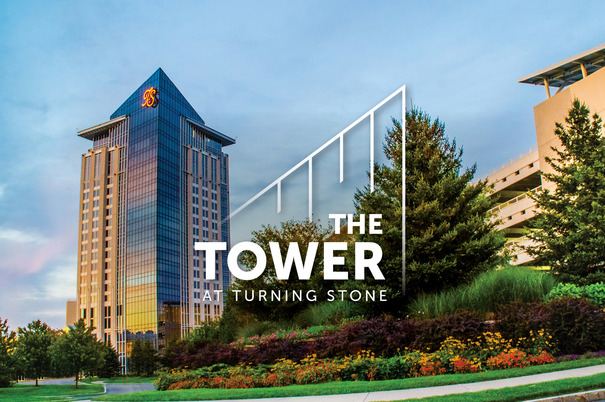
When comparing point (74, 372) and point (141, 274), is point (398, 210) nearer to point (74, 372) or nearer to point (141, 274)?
point (74, 372)

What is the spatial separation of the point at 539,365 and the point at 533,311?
6.32ft

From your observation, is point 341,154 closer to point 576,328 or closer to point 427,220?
point 427,220

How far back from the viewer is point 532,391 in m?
8.78

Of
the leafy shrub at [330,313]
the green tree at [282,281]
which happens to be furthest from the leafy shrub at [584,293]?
the green tree at [282,281]

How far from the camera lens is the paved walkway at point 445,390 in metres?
9.65

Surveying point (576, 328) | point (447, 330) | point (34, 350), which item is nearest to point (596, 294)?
point (576, 328)

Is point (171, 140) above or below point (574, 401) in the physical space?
above

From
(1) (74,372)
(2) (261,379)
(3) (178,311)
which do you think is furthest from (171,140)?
(2) (261,379)

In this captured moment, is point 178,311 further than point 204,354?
Yes

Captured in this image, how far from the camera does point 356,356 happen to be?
46.2 feet

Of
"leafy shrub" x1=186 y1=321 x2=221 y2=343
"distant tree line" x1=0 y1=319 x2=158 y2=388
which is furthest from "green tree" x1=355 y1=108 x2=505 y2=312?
"distant tree line" x1=0 y1=319 x2=158 y2=388

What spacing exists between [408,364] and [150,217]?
98.3m

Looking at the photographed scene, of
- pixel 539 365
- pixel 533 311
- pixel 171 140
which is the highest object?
pixel 171 140

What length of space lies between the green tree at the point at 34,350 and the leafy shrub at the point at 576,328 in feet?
70.6
